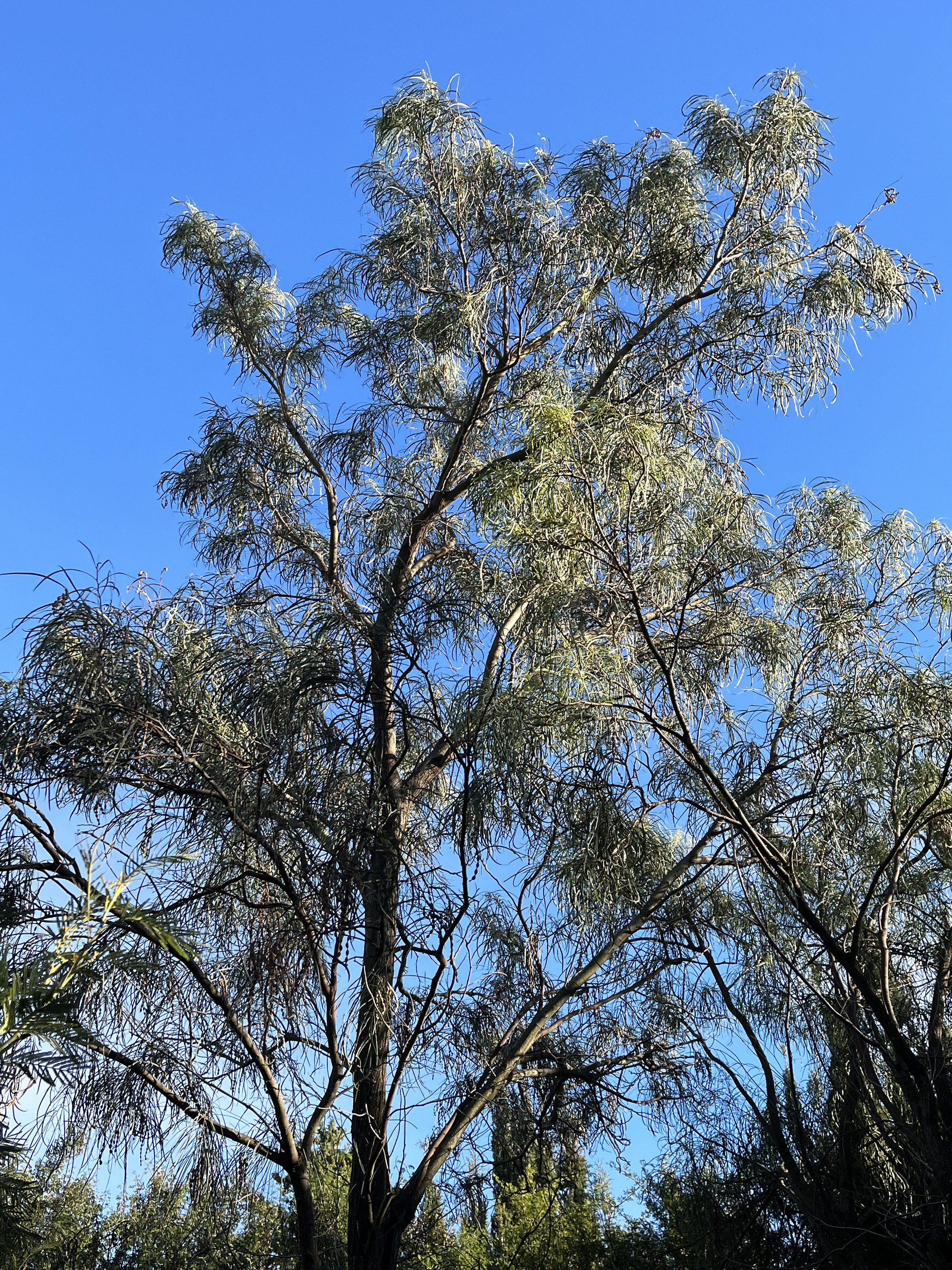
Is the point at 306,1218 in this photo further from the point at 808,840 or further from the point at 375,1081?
the point at 808,840

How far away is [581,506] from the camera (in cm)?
403

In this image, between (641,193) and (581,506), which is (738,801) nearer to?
(581,506)

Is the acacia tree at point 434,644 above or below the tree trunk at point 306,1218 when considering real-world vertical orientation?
above

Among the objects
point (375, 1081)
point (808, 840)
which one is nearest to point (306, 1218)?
point (375, 1081)

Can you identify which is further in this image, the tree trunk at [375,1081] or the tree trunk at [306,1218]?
the tree trunk at [375,1081]

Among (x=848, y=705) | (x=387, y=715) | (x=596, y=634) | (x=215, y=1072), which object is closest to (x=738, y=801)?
(x=848, y=705)

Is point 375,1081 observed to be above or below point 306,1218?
above

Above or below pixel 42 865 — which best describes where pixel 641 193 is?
above

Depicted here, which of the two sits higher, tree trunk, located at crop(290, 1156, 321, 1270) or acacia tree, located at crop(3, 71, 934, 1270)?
acacia tree, located at crop(3, 71, 934, 1270)

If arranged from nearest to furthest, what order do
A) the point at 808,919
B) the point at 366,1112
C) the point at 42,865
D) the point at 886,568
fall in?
the point at 808,919, the point at 42,865, the point at 366,1112, the point at 886,568

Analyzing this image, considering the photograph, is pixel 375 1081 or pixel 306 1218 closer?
pixel 306 1218

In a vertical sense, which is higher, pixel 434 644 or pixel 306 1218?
pixel 434 644

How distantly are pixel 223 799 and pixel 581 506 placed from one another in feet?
5.79

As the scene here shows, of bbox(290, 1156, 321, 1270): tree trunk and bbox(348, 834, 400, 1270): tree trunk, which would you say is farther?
bbox(348, 834, 400, 1270): tree trunk
